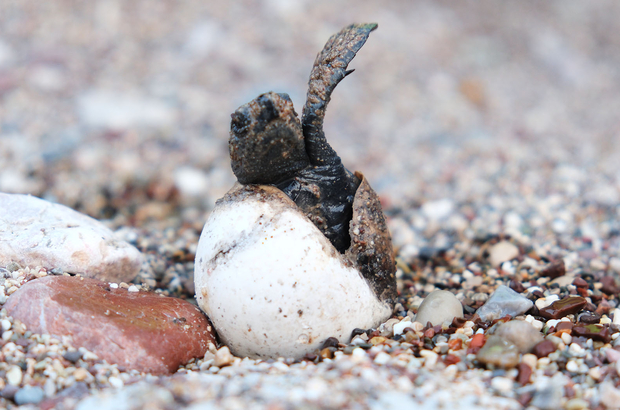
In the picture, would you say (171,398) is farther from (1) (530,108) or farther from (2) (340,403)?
(1) (530,108)

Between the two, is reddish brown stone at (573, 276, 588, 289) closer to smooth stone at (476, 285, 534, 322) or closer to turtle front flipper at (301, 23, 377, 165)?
smooth stone at (476, 285, 534, 322)

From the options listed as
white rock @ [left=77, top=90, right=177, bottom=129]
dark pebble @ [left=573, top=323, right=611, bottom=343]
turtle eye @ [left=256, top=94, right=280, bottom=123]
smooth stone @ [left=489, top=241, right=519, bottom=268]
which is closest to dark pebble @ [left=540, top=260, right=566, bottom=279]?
smooth stone @ [left=489, top=241, right=519, bottom=268]

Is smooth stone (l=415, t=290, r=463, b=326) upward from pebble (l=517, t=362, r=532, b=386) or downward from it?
upward

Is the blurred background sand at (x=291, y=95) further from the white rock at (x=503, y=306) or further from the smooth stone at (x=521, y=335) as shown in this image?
the smooth stone at (x=521, y=335)

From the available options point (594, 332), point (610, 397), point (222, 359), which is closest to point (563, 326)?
point (594, 332)

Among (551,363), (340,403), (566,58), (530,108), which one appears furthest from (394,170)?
(566,58)

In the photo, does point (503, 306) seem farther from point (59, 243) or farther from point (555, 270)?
point (59, 243)
